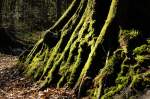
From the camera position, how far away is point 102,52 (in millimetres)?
9156

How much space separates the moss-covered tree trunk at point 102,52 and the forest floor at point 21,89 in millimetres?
292

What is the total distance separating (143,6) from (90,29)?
1599 mm

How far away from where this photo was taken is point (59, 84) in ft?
31.8

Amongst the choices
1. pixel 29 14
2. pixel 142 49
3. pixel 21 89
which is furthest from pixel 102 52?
pixel 29 14

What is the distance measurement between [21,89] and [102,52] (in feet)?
9.33

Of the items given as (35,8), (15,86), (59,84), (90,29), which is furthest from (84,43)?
(35,8)

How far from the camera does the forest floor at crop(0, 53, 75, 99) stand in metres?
9.13

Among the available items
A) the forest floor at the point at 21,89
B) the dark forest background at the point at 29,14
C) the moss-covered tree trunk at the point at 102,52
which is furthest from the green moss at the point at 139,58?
the dark forest background at the point at 29,14

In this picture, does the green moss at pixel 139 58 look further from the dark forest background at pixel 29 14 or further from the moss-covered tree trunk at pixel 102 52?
the dark forest background at pixel 29 14

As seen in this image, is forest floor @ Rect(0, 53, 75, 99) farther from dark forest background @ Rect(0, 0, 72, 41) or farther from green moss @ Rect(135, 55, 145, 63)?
dark forest background @ Rect(0, 0, 72, 41)

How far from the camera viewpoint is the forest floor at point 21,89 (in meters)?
9.13

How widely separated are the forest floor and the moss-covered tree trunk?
0.29 meters

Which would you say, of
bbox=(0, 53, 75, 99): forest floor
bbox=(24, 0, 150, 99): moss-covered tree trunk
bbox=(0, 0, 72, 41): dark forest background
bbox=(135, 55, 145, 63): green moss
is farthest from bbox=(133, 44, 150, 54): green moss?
bbox=(0, 0, 72, 41): dark forest background

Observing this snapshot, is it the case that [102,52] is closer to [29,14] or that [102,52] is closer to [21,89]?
[21,89]
